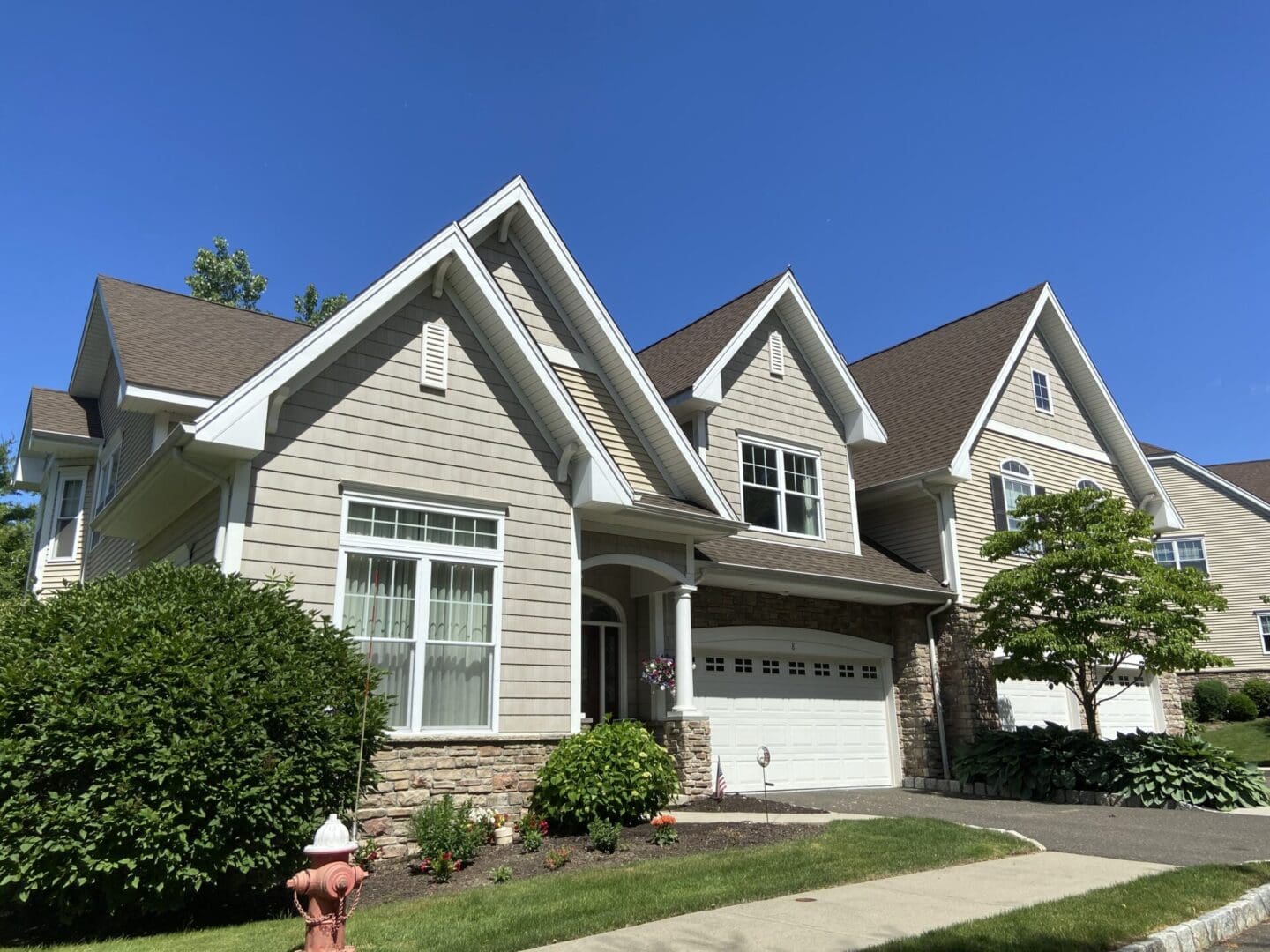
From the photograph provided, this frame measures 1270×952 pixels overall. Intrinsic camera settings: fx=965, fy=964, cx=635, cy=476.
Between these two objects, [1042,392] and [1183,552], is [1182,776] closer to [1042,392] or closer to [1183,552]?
[1042,392]

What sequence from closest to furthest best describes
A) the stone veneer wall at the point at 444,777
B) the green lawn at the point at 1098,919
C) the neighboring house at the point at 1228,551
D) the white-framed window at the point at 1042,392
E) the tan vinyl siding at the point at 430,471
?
the green lawn at the point at 1098,919
the stone veneer wall at the point at 444,777
the tan vinyl siding at the point at 430,471
the white-framed window at the point at 1042,392
the neighboring house at the point at 1228,551

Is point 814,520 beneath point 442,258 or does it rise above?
beneath

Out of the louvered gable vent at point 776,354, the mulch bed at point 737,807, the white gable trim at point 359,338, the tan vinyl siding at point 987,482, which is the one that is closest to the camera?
the white gable trim at point 359,338

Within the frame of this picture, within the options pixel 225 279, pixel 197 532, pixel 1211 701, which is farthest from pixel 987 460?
pixel 225 279

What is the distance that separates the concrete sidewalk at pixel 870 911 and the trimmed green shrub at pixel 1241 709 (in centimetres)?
2413

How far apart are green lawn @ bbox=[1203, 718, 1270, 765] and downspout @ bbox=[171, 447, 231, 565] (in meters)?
23.2

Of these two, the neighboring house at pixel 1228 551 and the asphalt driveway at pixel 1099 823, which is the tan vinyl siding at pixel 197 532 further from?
the neighboring house at pixel 1228 551

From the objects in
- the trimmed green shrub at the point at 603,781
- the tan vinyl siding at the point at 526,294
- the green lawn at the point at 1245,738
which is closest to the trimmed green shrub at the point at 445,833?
the trimmed green shrub at the point at 603,781

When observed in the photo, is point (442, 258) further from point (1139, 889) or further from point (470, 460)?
point (1139, 889)

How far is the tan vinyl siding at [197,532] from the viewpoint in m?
9.71

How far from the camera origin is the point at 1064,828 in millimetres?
11180

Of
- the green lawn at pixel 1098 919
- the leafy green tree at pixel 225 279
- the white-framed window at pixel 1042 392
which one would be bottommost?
the green lawn at pixel 1098 919

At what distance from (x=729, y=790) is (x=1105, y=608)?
639cm

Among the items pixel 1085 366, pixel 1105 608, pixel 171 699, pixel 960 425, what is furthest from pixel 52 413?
pixel 1085 366
